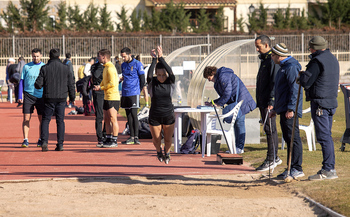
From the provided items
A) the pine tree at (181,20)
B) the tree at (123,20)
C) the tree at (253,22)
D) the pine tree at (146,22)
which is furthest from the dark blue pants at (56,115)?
the tree at (253,22)

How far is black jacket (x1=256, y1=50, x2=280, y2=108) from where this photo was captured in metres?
8.55

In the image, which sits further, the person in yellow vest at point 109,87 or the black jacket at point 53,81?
the person in yellow vest at point 109,87

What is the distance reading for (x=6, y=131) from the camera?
14352 millimetres

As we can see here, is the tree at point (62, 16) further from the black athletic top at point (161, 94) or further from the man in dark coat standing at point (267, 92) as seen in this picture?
the man in dark coat standing at point (267, 92)

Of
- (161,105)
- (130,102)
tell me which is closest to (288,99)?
(161,105)

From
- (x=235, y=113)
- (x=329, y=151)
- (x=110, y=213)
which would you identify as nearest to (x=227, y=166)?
(x=235, y=113)

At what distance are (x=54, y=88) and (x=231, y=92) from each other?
11.7 ft

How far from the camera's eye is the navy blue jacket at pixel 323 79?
23.8ft

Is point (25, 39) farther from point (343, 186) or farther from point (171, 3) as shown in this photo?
point (343, 186)

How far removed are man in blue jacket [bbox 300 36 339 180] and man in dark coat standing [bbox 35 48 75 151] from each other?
17.4ft

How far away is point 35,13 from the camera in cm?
4100

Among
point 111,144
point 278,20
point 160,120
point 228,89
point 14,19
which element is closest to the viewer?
point 160,120

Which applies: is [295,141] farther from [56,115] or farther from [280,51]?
[56,115]

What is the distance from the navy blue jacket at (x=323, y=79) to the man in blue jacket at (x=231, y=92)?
2939mm
